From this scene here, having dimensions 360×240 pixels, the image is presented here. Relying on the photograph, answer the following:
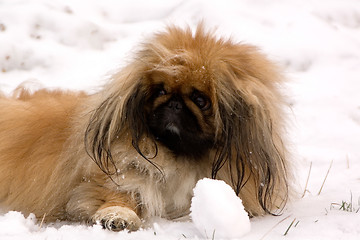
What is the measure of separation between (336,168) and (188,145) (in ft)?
4.85

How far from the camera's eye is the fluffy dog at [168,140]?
2.10 meters

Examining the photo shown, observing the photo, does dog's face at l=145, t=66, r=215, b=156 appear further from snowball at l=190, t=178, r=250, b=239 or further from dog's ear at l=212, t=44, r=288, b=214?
snowball at l=190, t=178, r=250, b=239

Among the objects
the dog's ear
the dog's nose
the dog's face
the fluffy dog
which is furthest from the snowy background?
the dog's nose

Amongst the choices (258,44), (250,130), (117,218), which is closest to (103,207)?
(117,218)

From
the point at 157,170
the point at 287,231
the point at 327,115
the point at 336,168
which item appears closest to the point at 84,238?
the point at 157,170

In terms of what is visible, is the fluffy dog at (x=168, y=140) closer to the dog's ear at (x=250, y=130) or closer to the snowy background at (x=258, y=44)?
the dog's ear at (x=250, y=130)

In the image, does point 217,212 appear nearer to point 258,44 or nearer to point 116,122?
point 116,122

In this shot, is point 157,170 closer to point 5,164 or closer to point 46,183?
point 46,183

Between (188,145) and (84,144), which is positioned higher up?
(188,145)

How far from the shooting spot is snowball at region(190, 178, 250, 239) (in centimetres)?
176

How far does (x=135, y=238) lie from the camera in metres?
1.82

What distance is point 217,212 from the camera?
1771 mm

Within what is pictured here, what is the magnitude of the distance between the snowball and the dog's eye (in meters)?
0.37

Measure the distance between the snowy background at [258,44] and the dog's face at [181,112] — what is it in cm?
102
